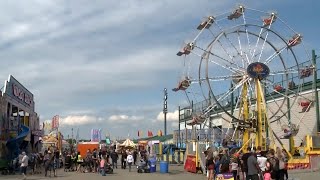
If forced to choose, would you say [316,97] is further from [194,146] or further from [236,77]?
[194,146]

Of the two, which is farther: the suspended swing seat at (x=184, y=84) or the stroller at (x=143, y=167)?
the suspended swing seat at (x=184, y=84)

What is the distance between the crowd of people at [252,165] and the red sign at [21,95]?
20552mm

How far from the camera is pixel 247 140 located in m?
28.9

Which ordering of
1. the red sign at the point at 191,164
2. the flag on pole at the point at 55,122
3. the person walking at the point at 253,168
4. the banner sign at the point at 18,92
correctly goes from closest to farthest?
the person walking at the point at 253,168 < the red sign at the point at 191,164 < the banner sign at the point at 18,92 < the flag on pole at the point at 55,122

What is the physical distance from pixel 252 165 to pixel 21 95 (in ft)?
91.8

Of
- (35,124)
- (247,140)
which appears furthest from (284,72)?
(35,124)

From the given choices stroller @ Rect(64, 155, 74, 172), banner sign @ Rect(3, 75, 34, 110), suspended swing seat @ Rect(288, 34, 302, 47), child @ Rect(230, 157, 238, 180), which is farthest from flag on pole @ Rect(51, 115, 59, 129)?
child @ Rect(230, 157, 238, 180)

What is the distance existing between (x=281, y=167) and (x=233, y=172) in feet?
6.36

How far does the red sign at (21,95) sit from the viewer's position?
36.4m

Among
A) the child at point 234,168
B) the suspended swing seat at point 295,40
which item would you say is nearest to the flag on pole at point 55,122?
the suspended swing seat at point 295,40

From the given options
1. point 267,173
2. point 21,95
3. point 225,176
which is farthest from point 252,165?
point 21,95

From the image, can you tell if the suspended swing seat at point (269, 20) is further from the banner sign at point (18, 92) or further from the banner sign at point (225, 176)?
the banner sign at point (18, 92)

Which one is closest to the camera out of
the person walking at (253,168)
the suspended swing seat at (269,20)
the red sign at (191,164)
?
the person walking at (253,168)

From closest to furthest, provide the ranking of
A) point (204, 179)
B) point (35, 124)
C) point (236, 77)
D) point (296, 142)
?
point (204, 179), point (236, 77), point (296, 142), point (35, 124)
